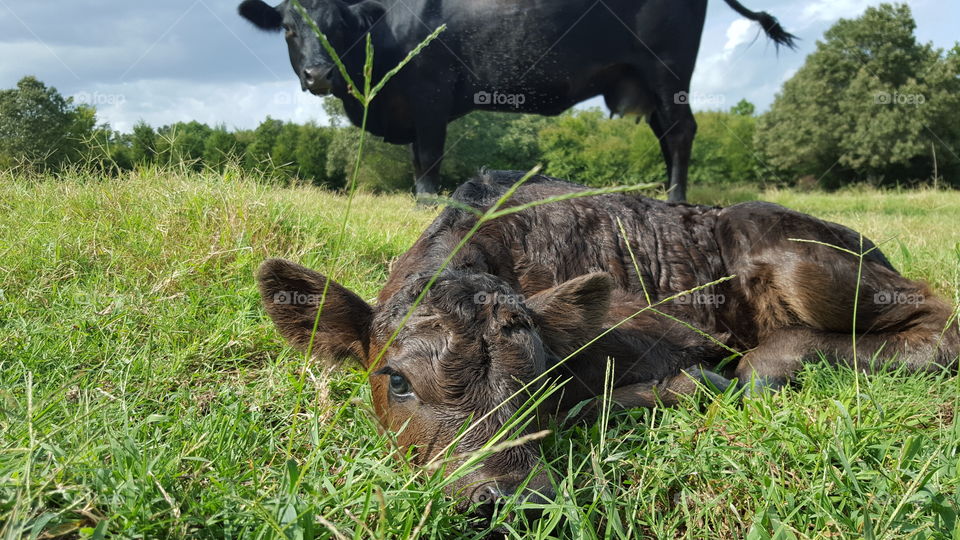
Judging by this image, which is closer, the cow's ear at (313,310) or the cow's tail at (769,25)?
the cow's ear at (313,310)

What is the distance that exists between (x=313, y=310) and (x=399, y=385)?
Answer: 75cm

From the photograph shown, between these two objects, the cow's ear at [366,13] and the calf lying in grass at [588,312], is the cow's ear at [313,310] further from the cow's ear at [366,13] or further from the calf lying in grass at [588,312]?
the cow's ear at [366,13]

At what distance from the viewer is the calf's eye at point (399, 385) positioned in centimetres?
228

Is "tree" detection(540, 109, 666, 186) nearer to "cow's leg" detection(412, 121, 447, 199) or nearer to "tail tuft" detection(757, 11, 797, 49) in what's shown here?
"tail tuft" detection(757, 11, 797, 49)

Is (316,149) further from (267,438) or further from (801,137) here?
(267,438)

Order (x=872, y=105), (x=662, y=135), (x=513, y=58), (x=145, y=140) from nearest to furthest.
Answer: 1. (x=145, y=140)
2. (x=513, y=58)
3. (x=662, y=135)
4. (x=872, y=105)

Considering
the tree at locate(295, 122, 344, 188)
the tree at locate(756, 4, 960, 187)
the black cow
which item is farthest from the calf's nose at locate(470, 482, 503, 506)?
the tree at locate(756, 4, 960, 187)

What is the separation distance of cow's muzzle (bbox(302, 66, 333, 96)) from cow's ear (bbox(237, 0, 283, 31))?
1992 millimetres

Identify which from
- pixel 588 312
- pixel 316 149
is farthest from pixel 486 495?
pixel 316 149

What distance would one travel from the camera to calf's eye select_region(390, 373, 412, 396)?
89.6 inches

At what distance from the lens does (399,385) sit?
2287 millimetres

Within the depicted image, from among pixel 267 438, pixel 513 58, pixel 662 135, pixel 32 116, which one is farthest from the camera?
pixel 32 116

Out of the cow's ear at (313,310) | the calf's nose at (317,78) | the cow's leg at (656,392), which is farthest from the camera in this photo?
the calf's nose at (317,78)

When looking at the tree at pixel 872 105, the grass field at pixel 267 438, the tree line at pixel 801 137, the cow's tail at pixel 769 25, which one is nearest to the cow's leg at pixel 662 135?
the cow's tail at pixel 769 25
